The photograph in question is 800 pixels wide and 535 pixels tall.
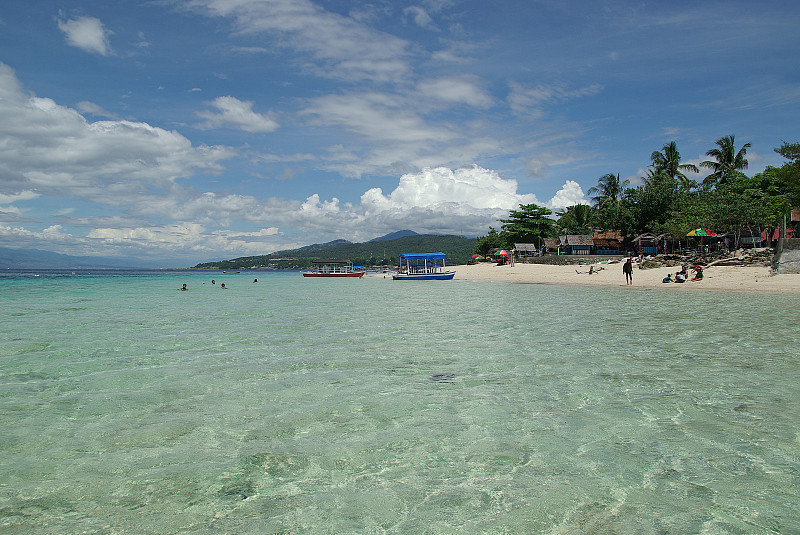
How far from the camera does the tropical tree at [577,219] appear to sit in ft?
267

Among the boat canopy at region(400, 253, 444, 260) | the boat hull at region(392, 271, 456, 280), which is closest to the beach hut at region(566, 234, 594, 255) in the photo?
the boat canopy at region(400, 253, 444, 260)

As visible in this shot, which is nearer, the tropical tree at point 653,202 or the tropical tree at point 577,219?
the tropical tree at point 653,202

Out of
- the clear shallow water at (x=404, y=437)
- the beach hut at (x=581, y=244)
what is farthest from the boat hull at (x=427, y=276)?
the clear shallow water at (x=404, y=437)

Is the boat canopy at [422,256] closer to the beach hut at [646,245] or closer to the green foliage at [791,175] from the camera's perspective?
the beach hut at [646,245]

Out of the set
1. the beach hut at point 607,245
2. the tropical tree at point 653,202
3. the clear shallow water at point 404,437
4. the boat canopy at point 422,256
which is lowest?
the clear shallow water at point 404,437

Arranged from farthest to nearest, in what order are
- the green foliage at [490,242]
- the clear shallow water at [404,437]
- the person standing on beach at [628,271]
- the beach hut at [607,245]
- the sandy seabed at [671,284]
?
the green foliage at [490,242], the beach hut at [607,245], the person standing on beach at [628,271], the sandy seabed at [671,284], the clear shallow water at [404,437]

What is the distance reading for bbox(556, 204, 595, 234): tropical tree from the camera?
267ft

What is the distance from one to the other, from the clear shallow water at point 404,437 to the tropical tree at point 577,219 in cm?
7405

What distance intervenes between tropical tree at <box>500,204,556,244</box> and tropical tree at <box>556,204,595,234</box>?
2.76 metres

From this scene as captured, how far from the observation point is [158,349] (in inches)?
442

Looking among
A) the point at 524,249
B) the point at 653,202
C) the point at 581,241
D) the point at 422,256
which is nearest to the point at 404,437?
the point at 422,256

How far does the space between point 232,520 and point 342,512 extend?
0.85 metres

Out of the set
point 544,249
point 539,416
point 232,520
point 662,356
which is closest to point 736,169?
point 544,249

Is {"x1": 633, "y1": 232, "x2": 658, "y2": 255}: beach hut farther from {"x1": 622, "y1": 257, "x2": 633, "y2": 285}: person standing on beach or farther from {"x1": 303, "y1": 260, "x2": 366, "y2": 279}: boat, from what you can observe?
{"x1": 303, "y1": 260, "x2": 366, "y2": 279}: boat
